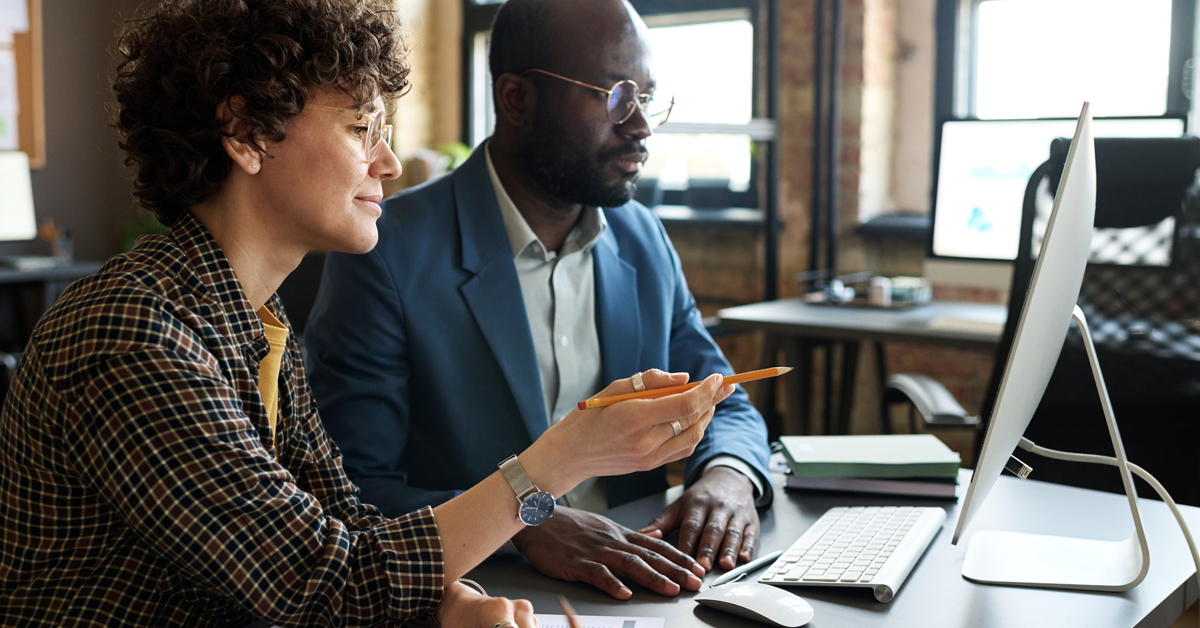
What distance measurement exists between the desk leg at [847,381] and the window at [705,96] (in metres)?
0.92

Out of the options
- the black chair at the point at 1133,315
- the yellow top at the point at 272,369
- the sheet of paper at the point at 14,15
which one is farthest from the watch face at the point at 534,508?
the sheet of paper at the point at 14,15

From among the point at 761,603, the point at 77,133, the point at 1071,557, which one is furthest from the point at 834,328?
the point at 77,133

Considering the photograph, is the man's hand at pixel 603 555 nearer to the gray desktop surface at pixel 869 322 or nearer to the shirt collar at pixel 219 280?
the shirt collar at pixel 219 280

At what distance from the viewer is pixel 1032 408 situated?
1029mm

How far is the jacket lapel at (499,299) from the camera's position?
143 cm

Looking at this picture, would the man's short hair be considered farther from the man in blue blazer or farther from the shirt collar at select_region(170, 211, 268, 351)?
the shirt collar at select_region(170, 211, 268, 351)

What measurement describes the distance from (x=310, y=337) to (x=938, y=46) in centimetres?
301

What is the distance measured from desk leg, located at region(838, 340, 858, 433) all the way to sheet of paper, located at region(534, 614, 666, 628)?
261cm

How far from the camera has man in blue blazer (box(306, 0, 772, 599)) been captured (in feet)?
4.35

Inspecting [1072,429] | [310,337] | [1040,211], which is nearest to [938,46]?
Result: [1040,211]

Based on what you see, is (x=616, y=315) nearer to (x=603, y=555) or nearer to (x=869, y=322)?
(x=603, y=555)

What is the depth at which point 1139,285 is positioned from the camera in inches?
75.7

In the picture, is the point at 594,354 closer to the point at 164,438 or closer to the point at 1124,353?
the point at 164,438

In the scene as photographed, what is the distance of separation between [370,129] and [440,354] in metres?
0.45
